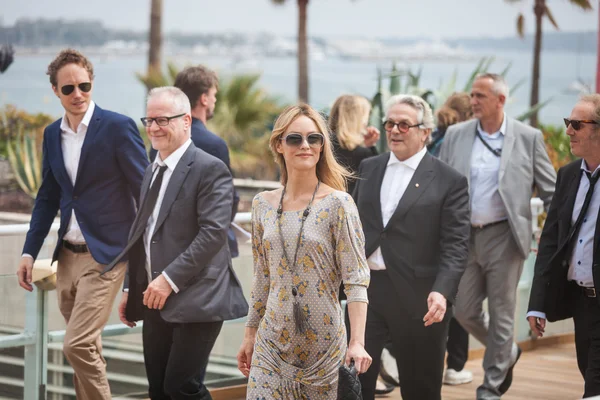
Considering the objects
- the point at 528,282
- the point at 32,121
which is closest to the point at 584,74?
the point at 32,121

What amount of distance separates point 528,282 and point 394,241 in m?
3.49

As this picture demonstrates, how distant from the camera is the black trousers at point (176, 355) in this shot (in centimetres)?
471

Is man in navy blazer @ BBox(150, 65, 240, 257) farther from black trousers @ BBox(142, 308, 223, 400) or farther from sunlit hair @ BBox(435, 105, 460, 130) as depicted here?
sunlit hair @ BBox(435, 105, 460, 130)

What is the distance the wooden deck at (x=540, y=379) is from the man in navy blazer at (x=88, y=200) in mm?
2226

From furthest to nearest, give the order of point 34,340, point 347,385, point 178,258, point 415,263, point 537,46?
point 537,46
point 34,340
point 415,263
point 178,258
point 347,385

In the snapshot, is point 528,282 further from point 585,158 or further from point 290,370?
point 290,370

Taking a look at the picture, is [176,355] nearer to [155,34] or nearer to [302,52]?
[155,34]

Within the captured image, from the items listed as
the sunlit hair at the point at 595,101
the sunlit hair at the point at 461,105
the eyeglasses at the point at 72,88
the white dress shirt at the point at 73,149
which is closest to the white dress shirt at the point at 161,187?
the white dress shirt at the point at 73,149

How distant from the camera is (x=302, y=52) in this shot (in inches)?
1203

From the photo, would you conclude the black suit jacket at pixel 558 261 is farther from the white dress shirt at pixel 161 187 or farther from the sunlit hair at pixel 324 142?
the white dress shirt at pixel 161 187

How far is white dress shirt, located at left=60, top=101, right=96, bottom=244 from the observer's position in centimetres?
527

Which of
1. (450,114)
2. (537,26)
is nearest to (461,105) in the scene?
(450,114)

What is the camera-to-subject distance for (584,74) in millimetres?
54219

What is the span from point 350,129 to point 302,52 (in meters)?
24.5
